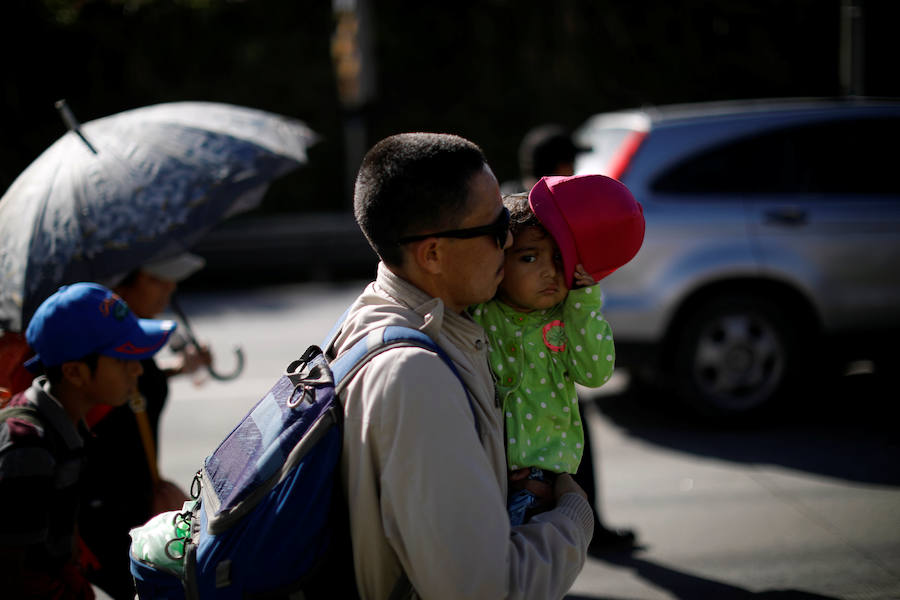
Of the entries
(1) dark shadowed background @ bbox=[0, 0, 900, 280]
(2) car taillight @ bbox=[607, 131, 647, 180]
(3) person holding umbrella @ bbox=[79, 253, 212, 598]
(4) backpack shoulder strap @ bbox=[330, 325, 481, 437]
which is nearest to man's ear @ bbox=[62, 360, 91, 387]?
(3) person holding umbrella @ bbox=[79, 253, 212, 598]

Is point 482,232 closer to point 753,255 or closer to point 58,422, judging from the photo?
point 58,422

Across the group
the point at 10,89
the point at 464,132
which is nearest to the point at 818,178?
the point at 464,132

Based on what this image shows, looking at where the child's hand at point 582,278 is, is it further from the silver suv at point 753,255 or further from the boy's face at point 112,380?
the silver suv at point 753,255

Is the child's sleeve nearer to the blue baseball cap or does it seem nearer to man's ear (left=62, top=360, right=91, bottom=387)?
the blue baseball cap

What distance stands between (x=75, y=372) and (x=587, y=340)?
1.45 meters

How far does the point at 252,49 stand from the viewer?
1463 centimetres

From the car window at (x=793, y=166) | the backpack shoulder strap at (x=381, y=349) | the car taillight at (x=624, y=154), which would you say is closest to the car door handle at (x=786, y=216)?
the car window at (x=793, y=166)

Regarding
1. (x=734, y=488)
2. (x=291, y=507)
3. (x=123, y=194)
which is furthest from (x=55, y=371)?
(x=734, y=488)

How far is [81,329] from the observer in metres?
2.51

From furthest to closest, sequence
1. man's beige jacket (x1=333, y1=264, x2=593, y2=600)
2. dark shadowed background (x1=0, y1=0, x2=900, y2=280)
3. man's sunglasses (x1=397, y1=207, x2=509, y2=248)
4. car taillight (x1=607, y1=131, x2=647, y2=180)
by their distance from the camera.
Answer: dark shadowed background (x1=0, y1=0, x2=900, y2=280) < car taillight (x1=607, y1=131, x2=647, y2=180) < man's sunglasses (x1=397, y1=207, x2=509, y2=248) < man's beige jacket (x1=333, y1=264, x2=593, y2=600)

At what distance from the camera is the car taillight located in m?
6.22

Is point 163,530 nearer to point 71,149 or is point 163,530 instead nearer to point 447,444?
point 447,444

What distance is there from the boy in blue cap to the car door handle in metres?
4.65

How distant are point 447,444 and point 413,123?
14098mm
